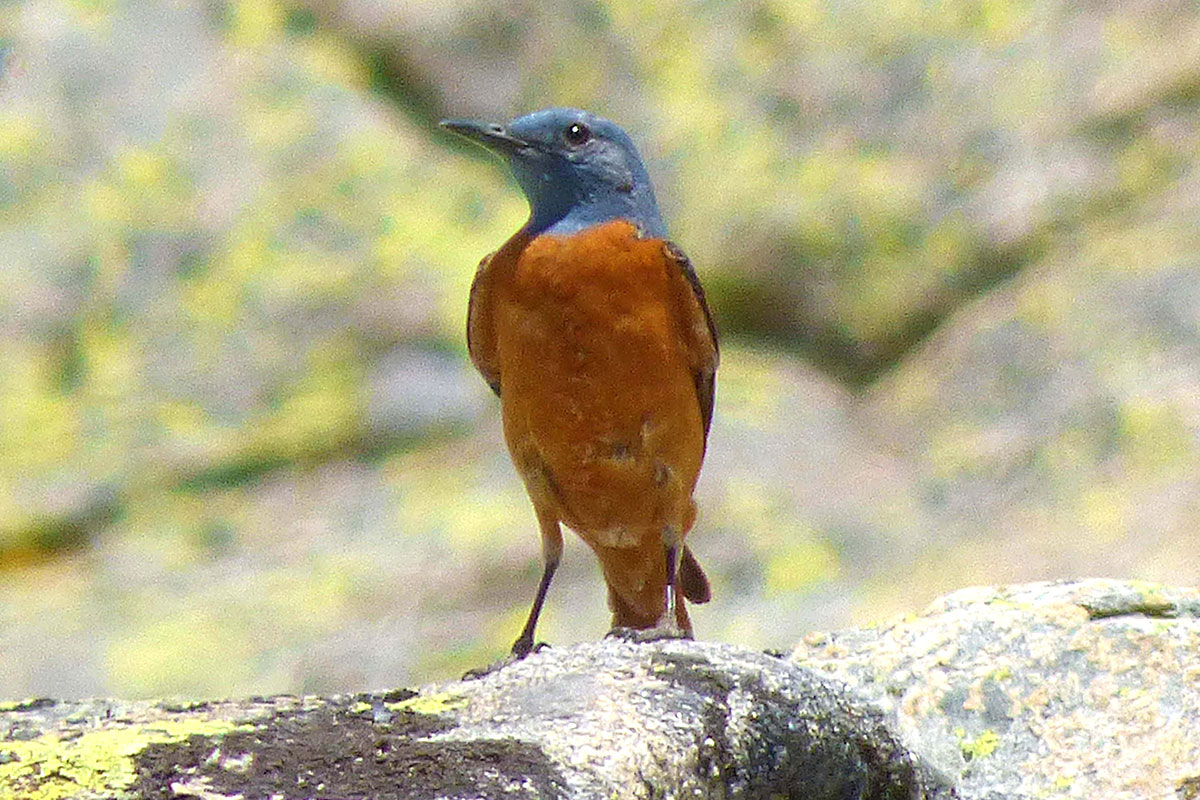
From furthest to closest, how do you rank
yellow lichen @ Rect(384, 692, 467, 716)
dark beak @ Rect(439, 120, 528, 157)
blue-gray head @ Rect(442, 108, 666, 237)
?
blue-gray head @ Rect(442, 108, 666, 237) → dark beak @ Rect(439, 120, 528, 157) → yellow lichen @ Rect(384, 692, 467, 716)

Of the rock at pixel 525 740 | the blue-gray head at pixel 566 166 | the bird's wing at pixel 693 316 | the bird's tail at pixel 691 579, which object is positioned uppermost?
the blue-gray head at pixel 566 166

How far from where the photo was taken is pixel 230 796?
3.33 m

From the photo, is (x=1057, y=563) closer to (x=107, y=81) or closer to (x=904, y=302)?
(x=904, y=302)

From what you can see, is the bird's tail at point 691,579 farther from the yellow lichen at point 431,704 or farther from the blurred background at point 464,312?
the blurred background at point 464,312

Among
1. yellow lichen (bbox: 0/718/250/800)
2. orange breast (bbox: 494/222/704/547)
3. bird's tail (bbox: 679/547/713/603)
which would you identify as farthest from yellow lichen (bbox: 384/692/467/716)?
bird's tail (bbox: 679/547/713/603)

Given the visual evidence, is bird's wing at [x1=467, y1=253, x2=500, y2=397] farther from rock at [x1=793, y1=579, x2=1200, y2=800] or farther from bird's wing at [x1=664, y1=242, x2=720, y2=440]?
rock at [x1=793, y1=579, x2=1200, y2=800]

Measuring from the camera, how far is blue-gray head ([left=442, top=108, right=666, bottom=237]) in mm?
6301

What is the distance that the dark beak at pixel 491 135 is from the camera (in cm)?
614

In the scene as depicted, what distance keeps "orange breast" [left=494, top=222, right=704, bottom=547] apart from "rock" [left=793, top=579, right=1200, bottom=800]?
98 centimetres

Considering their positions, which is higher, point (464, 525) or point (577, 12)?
point (577, 12)

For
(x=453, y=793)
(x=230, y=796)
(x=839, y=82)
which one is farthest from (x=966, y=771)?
(x=839, y=82)

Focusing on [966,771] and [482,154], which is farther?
[482,154]

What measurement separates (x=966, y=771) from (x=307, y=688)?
6.22 metres

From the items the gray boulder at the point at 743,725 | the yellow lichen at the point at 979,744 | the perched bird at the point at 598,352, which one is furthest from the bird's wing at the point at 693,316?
the yellow lichen at the point at 979,744
